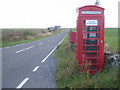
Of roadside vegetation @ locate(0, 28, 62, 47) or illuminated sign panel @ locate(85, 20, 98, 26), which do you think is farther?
roadside vegetation @ locate(0, 28, 62, 47)

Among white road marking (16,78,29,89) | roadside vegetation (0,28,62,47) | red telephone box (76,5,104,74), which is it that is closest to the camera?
white road marking (16,78,29,89)

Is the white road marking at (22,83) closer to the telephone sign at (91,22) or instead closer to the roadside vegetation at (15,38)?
the telephone sign at (91,22)

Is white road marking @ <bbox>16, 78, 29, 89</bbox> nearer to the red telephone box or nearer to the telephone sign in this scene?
the red telephone box

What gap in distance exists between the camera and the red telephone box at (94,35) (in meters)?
8.23

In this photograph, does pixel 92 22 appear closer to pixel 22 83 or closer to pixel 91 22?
pixel 91 22

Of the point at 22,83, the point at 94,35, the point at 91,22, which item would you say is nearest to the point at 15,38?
the point at 94,35

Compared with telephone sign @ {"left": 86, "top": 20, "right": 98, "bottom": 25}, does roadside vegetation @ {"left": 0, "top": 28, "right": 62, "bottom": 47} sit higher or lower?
lower

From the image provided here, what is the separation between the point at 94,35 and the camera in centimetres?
852

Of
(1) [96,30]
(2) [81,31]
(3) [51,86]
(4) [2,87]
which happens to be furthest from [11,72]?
(1) [96,30]

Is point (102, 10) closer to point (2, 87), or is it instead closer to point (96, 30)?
point (96, 30)

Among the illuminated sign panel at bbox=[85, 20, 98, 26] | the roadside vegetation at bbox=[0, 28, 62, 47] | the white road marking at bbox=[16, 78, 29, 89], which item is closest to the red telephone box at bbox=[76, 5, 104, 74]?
the illuminated sign panel at bbox=[85, 20, 98, 26]

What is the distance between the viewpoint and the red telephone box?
8.23 metres

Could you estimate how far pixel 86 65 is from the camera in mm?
7773

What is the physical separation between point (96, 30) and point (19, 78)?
3864 mm
